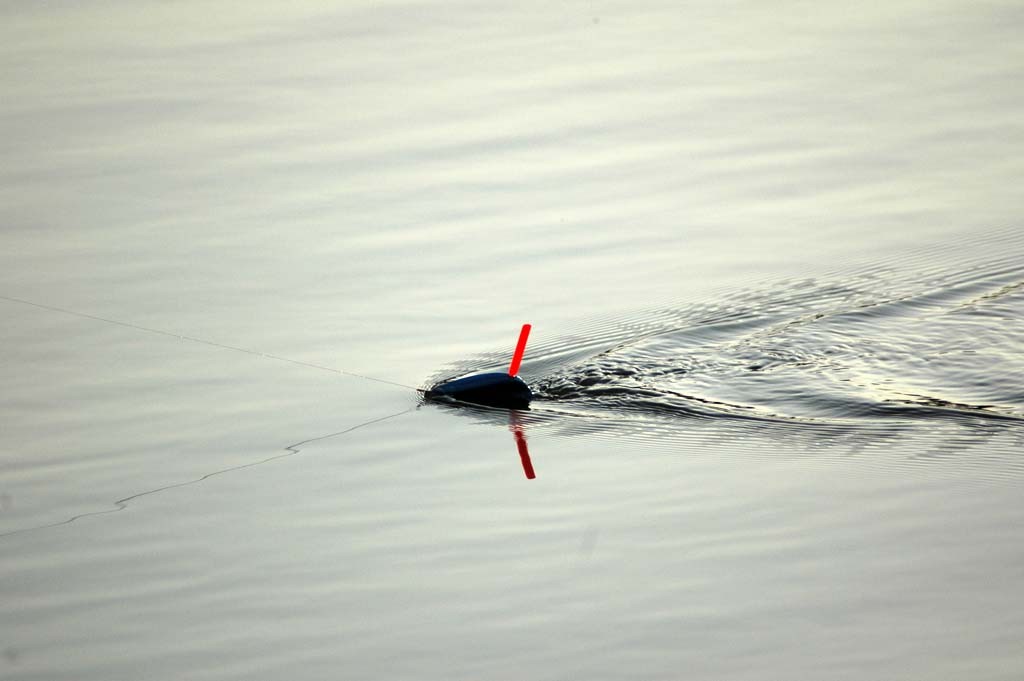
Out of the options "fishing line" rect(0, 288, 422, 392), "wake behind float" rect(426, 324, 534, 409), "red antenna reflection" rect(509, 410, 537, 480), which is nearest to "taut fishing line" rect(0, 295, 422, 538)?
"fishing line" rect(0, 288, 422, 392)

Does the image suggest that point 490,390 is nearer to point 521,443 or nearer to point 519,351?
point 519,351

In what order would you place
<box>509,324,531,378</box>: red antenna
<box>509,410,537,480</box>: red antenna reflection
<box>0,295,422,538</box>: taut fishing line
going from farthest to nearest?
1. <box>509,324,531,378</box>: red antenna
2. <box>509,410,537,480</box>: red antenna reflection
3. <box>0,295,422,538</box>: taut fishing line

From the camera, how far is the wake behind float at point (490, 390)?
775 cm

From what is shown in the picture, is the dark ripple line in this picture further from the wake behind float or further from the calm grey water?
the wake behind float

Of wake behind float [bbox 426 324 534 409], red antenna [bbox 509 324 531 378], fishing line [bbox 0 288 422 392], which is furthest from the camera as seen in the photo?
fishing line [bbox 0 288 422 392]

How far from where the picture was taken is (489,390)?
7.77m

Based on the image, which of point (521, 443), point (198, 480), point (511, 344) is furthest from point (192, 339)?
point (521, 443)

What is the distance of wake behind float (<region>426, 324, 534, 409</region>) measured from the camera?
Answer: 25.4 feet

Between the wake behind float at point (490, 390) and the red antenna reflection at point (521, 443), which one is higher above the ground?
the wake behind float at point (490, 390)

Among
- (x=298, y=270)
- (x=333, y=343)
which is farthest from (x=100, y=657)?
(x=298, y=270)

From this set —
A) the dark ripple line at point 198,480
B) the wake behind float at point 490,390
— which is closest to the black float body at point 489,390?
the wake behind float at point 490,390

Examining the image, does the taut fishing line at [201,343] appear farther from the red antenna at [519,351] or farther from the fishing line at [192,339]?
the red antenna at [519,351]

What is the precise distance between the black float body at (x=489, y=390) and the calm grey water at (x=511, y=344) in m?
0.10

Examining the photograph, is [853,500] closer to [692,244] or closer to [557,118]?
[692,244]
